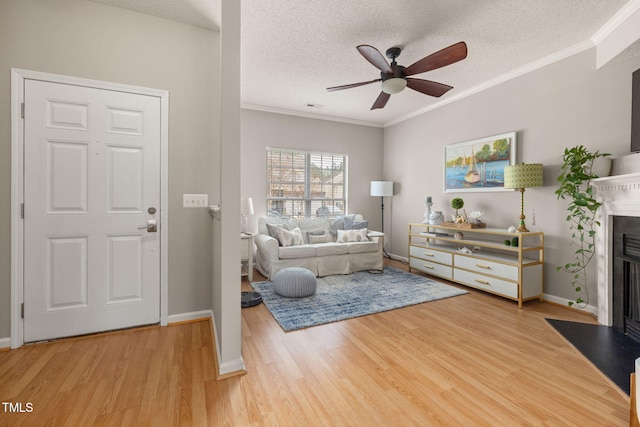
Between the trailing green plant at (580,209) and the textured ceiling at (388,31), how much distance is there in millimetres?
946

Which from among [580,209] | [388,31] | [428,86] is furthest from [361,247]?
[388,31]

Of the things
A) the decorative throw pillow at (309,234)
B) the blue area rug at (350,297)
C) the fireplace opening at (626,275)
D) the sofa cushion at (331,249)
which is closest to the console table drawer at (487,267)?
the blue area rug at (350,297)

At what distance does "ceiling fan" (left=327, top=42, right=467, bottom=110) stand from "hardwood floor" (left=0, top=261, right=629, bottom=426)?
91.5 inches

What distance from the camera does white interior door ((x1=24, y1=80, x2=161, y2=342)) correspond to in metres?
2.13

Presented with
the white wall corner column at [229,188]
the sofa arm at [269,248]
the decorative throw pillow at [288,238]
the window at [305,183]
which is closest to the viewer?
the white wall corner column at [229,188]

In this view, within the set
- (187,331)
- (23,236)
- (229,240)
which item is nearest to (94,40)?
(23,236)

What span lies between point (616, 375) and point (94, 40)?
445 centimetres

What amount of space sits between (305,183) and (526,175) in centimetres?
337

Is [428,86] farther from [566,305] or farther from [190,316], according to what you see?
[190,316]

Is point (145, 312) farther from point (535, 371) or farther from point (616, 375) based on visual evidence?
point (616, 375)

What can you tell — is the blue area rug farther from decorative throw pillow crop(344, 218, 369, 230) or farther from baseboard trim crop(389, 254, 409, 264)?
baseboard trim crop(389, 254, 409, 264)

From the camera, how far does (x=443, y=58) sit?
2.39 metres

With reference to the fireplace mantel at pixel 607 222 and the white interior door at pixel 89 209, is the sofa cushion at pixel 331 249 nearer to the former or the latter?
A: the white interior door at pixel 89 209

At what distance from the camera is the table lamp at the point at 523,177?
10.1ft
